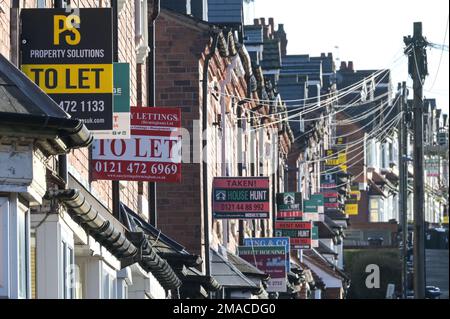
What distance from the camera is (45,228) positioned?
14.5 metres

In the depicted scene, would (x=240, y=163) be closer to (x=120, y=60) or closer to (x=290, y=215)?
(x=290, y=215)

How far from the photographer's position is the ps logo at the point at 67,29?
594 inches

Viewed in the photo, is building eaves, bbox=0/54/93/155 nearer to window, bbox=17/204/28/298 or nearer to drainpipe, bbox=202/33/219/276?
window, bbox=17/204/28/298

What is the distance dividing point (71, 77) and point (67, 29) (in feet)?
1.71

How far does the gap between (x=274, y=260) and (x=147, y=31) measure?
37.1ft

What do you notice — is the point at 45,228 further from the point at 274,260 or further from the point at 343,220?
the point at 343,220

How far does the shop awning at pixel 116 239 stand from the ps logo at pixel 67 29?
1475mm

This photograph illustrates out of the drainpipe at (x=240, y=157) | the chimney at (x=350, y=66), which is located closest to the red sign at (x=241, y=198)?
the drainpipe at (x=240, y=157)

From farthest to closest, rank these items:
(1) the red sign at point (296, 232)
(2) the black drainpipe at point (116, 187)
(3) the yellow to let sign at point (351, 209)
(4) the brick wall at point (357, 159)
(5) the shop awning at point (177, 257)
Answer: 1. (4) the brick wall at point (357, 159)
2. (3) the yellow to let sign at point (351, 209)
3. (1) the red sign at point (296, 232)
4. (5) the shop awning at point (177, 257)
5. (2) the black drainpipe at point (116, 187)

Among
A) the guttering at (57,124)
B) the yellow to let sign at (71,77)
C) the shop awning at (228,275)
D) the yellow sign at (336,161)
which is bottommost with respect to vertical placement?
the shop awning at (228,275)

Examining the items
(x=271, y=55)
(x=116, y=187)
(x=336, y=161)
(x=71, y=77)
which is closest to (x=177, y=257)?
(x=116, y=187)

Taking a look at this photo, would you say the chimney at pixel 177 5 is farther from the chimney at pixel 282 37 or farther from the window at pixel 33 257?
the chimney at pixel 282 37

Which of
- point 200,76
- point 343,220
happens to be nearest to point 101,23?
point 200,76

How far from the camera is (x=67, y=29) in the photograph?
15.2 meters
